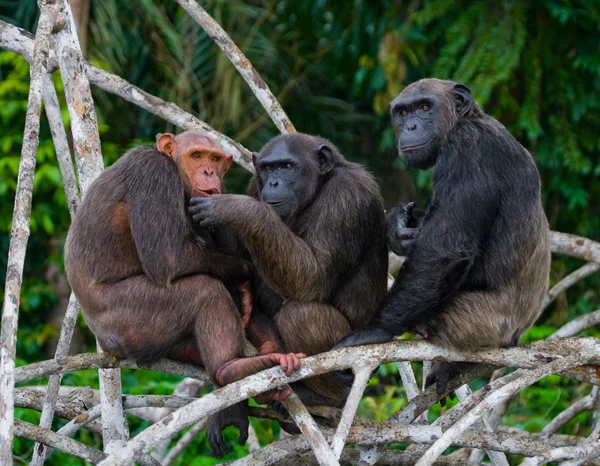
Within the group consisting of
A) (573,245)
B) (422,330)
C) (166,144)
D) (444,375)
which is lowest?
(444,375)

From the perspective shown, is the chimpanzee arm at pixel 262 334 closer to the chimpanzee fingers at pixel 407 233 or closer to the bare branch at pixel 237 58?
the chimpanzee fingers at pixel 407 233

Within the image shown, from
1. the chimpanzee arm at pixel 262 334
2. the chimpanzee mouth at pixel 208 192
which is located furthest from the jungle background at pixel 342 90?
the chimpanzee mouth at pixel 208 192

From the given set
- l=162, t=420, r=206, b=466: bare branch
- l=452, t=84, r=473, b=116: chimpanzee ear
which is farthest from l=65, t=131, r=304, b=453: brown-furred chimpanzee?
l=162, t=420, r=206, b=466: bare branch

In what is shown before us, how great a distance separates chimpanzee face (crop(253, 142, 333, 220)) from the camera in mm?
5387

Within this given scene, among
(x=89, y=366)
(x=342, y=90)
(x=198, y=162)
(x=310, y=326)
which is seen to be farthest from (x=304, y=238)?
(x=342, y=90)

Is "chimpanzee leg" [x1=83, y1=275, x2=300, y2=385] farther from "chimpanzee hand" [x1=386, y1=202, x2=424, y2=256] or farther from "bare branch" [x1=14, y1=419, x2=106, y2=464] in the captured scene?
"chimpanzee hand" [x1=386, y1=202, x2=424, y2=256]

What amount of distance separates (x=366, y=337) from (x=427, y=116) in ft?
4.59

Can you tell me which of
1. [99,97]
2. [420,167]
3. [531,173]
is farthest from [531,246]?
[99,97]

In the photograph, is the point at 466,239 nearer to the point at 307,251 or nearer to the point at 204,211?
the point at 307,251

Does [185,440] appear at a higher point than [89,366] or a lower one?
lower

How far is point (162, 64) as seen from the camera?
11602 millimetres

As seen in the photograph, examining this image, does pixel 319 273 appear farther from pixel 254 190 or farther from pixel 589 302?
pixel 589 302

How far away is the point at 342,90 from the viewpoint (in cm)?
1347

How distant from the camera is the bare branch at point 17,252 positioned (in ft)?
13.0
